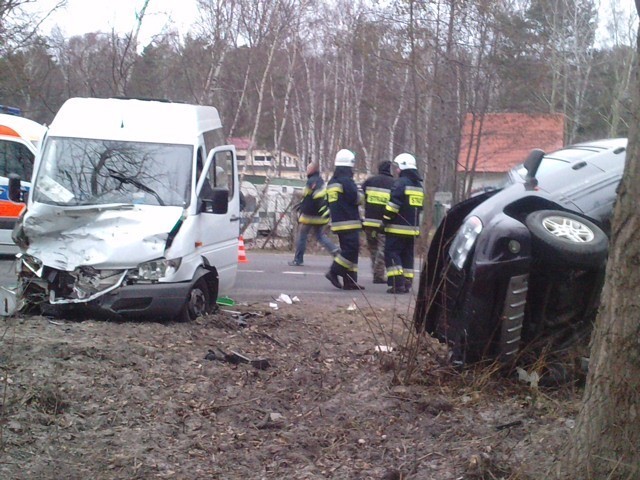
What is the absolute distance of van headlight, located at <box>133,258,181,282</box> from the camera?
763cm

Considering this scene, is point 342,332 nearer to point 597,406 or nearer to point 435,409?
point 435,409

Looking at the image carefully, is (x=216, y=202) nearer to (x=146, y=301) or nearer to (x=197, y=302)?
(x=197, y=302)

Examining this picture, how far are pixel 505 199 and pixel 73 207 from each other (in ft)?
13.7

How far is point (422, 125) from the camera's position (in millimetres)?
22172

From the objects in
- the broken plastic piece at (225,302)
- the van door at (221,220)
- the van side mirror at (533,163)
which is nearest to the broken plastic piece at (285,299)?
the broken plastic piece at (225,302)

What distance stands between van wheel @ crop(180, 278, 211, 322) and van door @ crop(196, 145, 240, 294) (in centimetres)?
28

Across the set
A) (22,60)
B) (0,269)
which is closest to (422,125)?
(22,60)

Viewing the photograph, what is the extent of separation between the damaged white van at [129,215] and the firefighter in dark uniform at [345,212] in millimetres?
1935

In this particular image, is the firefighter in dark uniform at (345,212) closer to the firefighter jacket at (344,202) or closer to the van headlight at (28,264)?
the firefighter jacket at (344,202)

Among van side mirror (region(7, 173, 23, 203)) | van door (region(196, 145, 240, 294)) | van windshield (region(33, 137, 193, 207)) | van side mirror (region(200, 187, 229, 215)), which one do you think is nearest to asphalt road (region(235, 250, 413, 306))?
van door (region(196, 145, 240, 294))

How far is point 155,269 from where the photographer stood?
770 centimetres

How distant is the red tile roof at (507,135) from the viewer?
915 inches

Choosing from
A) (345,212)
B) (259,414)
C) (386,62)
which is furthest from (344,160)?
(386,62)

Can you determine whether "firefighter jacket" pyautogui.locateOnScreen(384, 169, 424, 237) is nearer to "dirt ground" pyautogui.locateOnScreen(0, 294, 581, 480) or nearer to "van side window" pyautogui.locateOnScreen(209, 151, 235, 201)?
"van side window" pyautogui.locateOnScreen(209, 151, 235, 201)
